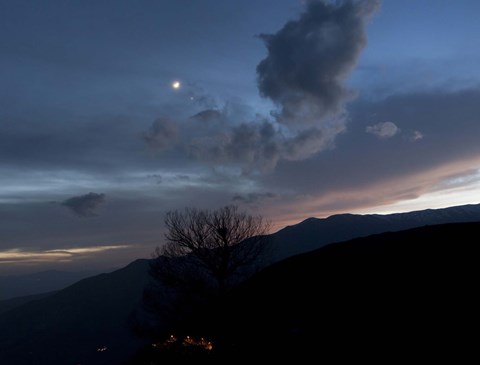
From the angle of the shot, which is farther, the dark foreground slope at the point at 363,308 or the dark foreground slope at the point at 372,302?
the dark foreground slope at the point at 372,302

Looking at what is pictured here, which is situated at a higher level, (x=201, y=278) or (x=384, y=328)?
(x=201, y=278)

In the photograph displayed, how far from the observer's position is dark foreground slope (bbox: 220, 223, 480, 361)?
15.3 meters

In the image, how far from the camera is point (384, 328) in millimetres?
16453

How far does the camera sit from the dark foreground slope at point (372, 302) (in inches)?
601

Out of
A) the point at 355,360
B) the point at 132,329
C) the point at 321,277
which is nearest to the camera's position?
the point at 355,360

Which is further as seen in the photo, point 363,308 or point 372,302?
point 372,302

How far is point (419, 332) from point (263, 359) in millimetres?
6820

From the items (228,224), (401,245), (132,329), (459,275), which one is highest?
(228,224)

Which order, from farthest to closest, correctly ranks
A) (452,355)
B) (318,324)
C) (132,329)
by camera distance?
(132,329)
(318,324)
(452,355)

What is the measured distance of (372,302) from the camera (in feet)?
63.1

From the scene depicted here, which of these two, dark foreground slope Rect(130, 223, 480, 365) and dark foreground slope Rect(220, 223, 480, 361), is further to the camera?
dark foreground slope Rect(220, 223, 480, 361)

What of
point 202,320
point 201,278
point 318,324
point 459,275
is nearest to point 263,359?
point 318,324

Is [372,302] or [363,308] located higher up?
[372,302]

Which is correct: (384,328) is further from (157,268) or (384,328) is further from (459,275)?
(157,268)
